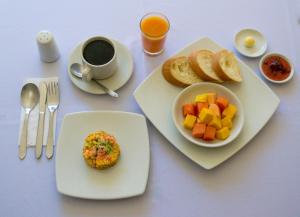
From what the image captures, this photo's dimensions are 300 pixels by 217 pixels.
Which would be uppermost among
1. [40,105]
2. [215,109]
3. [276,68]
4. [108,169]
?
[276,68]

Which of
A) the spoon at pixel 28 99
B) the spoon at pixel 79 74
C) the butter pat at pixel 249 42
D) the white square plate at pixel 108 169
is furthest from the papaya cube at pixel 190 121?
the spoon at pixel 28 99

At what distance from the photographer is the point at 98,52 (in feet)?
3.46

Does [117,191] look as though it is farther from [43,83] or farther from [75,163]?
[43,83]

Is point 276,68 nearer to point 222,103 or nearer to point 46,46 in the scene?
point 222,103

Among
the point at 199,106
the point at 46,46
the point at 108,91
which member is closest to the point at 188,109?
the point at 199,106

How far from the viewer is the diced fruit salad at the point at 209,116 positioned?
0.98 m

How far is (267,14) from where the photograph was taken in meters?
1.24

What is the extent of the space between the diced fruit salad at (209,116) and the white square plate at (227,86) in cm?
4

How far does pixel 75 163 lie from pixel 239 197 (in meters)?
0.50

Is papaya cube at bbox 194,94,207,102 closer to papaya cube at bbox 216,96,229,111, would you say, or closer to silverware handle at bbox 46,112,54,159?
papaya cube at bbox 216,96,229,111

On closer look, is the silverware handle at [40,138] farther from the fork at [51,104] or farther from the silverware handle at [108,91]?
the silverware handle at [108,91]

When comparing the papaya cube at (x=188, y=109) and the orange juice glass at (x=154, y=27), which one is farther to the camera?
the orange juice glass at (x=154, y=27)

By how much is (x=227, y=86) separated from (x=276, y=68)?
19 centimetres

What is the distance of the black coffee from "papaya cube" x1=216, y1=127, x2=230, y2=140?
415mm
